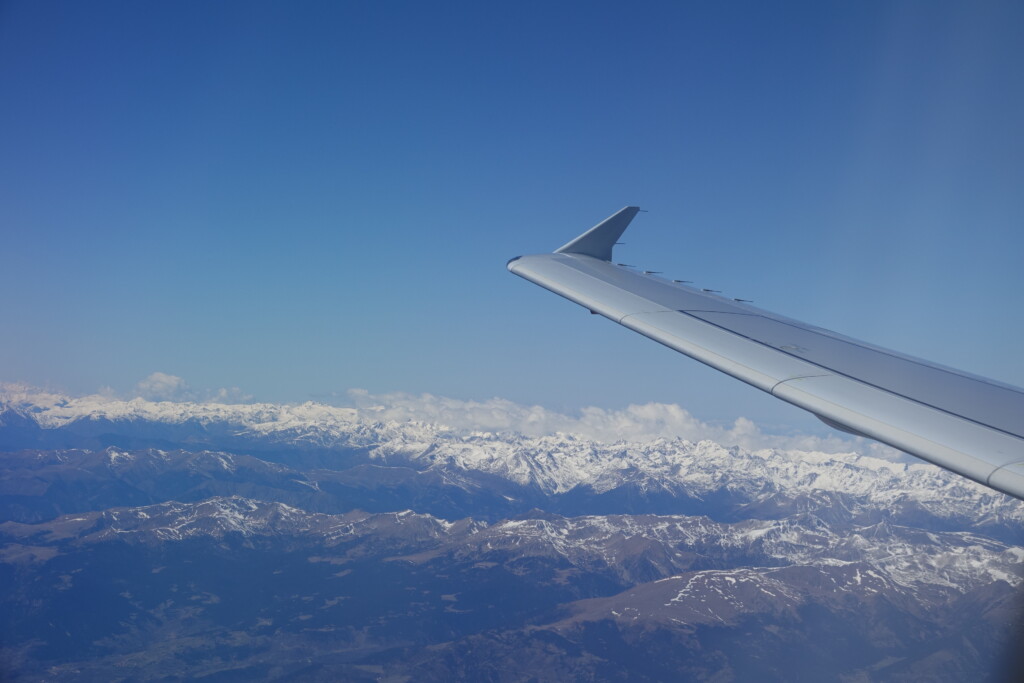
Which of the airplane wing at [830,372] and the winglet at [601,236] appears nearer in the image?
the airplane wing at [830,372]

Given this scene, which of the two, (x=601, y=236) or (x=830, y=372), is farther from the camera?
(x=601, y=236)

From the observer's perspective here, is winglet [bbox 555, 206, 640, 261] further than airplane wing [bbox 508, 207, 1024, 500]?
Yes

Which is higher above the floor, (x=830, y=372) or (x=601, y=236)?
(x=601, y=236)

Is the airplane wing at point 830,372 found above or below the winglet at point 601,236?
below

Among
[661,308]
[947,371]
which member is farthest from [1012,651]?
[661,308]
